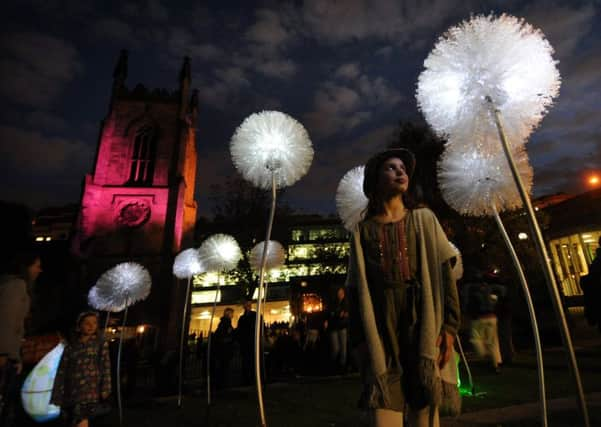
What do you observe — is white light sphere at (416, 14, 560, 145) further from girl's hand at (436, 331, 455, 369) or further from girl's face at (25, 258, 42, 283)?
girl's face at (25, 258, 42, 283)

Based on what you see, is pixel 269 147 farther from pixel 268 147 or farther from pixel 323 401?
pixel 323 401

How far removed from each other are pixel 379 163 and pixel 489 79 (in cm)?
108

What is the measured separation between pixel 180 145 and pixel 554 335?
29.1 m

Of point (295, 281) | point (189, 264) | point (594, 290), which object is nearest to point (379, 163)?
point (594, 290)

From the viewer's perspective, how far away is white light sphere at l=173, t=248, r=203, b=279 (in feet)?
24.3

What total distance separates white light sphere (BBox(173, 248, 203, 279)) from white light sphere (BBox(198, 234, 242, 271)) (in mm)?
301

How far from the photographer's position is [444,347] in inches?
75.9

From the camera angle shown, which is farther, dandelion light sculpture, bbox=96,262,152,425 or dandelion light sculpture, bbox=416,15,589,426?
dandelion light sculpture, bbox=96,262,152,425

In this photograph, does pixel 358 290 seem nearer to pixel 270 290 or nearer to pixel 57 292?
pixel 57 292

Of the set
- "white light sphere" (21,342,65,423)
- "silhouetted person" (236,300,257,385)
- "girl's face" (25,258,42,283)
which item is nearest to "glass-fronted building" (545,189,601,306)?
A: "silhouetted person" (236,300,257,385)

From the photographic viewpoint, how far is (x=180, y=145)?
95.8ft

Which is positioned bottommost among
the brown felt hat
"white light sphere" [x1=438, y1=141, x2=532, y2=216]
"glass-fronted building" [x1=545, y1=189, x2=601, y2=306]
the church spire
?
the brown felt hat

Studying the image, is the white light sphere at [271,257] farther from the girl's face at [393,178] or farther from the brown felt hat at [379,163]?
the girl's face at [393,178]

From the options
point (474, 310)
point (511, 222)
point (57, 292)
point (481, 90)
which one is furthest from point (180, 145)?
point (481, 90)
